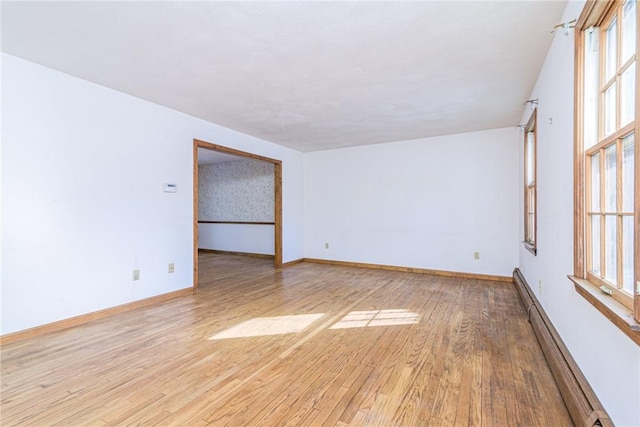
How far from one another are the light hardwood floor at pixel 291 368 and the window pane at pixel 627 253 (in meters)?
0.77

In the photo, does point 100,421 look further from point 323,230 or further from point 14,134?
point 323,230

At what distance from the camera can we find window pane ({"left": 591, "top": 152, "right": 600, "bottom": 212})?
5.09ft

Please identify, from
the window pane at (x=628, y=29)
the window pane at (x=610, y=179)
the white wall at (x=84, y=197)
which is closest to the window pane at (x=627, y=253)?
the window pane at (x=610, y=179)

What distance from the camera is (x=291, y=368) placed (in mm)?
2027

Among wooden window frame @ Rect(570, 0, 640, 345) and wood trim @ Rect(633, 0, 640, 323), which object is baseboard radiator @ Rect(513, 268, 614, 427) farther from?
wood trim @ Rect(633, 0, 640, 323)

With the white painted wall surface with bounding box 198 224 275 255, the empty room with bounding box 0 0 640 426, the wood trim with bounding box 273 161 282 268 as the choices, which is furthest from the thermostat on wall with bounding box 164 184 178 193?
the white painted wall surface with bounding box 198 224 275 255

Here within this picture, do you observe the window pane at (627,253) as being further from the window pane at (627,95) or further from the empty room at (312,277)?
the window pane at (627,95)

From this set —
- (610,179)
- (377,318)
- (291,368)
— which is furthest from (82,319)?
(610,179)

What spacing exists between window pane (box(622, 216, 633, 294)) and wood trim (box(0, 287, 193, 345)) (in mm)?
3946

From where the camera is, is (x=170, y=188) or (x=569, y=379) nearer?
(x=569, y=379)

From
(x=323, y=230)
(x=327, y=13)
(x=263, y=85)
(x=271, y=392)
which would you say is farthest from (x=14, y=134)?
(x=323, y=230)

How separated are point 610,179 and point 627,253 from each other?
1.25ft

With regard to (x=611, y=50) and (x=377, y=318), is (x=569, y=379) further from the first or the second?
(x=611, y=50)

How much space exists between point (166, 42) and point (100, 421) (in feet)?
7.92
